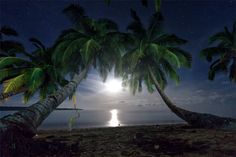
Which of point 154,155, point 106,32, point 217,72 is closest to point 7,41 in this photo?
point 106,32

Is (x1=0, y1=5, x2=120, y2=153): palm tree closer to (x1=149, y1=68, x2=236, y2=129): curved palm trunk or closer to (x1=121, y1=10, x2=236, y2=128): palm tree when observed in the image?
(x1=121, y1=10, x2=236, y2=128): palm tree

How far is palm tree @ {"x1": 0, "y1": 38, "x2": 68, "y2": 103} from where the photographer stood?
1425 cm

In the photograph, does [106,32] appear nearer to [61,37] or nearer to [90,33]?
[90,33]

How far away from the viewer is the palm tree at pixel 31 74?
1425 centimetres

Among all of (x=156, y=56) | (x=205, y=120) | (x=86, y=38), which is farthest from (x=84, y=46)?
(x=205, y=120)

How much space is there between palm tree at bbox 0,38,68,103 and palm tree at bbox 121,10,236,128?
20.7 ft

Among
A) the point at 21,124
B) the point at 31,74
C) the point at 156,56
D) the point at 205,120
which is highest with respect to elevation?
the point at 156,56

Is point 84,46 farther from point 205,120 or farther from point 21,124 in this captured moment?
point 205,120

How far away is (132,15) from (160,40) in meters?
3.26

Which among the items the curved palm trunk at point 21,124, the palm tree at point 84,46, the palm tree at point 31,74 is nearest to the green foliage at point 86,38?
the palm tree at point 84,46

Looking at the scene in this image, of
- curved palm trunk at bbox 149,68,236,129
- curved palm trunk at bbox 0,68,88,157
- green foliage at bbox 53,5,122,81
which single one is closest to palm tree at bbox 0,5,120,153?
green foliage at bbox 53,5,122,81

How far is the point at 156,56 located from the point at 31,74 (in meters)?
9.20

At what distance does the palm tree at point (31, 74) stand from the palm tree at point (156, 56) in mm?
6311

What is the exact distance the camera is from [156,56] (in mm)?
17016
